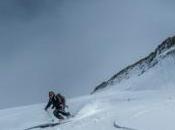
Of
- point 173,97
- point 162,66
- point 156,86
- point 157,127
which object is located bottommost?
point 157,127

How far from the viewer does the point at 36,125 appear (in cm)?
2895

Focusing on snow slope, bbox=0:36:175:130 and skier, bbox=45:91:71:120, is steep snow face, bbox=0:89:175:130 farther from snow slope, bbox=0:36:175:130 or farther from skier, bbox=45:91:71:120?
skier, bbox=45:91:71:120

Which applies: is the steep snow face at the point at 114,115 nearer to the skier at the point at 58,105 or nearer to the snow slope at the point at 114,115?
the snow slope at the point at 114,115

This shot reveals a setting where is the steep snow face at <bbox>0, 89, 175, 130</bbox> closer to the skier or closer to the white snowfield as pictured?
the white snowfield

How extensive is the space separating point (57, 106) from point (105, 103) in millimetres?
3579

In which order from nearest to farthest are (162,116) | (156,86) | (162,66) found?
1. (162,116)
2. (156,86)
3. (162,66)

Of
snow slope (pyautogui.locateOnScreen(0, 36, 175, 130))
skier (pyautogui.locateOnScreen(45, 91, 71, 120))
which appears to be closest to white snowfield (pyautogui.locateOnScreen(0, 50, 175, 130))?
snow slope (pyautogui.locateOnScreen(0, 36, 175, 130))

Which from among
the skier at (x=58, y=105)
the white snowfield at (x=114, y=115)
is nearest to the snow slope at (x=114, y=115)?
the white snowfield at (x=114, y=115)

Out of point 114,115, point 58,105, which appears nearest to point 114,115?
point 114,115

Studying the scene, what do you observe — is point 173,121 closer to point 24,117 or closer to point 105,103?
point 105,103

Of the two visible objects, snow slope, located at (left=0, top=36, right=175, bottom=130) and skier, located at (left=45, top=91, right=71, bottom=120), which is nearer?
snow slope, located at (left=0, top=36, right=175, bottom=130)

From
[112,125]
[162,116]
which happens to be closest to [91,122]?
[112,125]

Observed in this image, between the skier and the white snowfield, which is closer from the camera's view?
the white snowfield

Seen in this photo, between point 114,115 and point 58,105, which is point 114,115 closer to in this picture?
point 114,115
